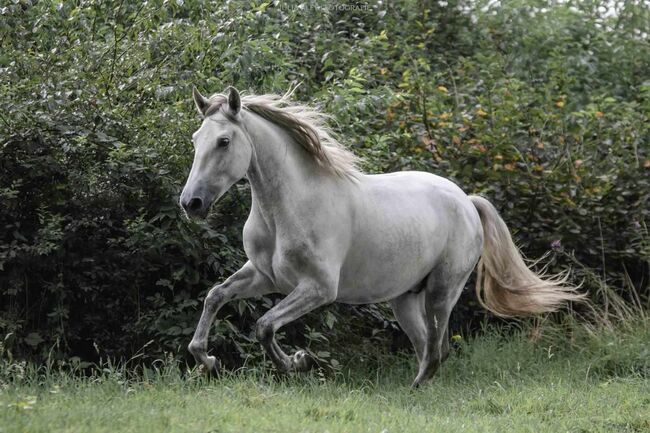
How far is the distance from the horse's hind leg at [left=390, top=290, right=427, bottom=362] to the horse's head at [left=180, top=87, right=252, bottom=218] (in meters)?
1.95

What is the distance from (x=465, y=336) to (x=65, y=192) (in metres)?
3.75

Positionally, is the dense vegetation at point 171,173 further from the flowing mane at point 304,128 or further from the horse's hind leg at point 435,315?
the flowing mane at point 304,128

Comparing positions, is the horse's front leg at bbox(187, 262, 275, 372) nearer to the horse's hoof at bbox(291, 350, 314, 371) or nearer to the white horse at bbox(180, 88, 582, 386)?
the white horse at bbox(180, 88, 582, 386)

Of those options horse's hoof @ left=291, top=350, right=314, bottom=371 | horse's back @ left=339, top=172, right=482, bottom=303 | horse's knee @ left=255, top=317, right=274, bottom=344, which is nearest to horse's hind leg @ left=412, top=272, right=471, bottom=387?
horse's back @ left=339, top=172, right=482, bottom=303

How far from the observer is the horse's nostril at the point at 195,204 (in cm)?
600

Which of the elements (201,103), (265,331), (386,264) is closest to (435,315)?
(386,264)

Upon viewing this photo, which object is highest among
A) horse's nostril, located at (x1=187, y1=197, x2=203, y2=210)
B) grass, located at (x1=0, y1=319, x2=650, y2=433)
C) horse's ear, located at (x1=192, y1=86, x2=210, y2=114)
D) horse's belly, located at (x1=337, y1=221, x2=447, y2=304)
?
horse's ear, located at (x1=192, y1=86, x2=210, y2=114)

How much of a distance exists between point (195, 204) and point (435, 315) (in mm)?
2220

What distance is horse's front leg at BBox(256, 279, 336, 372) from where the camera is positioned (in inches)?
250

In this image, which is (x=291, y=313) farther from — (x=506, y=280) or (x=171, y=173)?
(x=506, y=280)

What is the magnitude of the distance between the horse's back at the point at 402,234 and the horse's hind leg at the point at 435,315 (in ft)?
0.36

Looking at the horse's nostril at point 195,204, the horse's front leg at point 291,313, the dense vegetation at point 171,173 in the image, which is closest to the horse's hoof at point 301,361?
the horse's front leg at point 291,313

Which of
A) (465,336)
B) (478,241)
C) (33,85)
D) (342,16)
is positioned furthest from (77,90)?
(342,16)

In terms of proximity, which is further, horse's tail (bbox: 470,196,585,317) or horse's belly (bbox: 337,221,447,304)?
horse's tail (bbox: 470,196,585,317)
